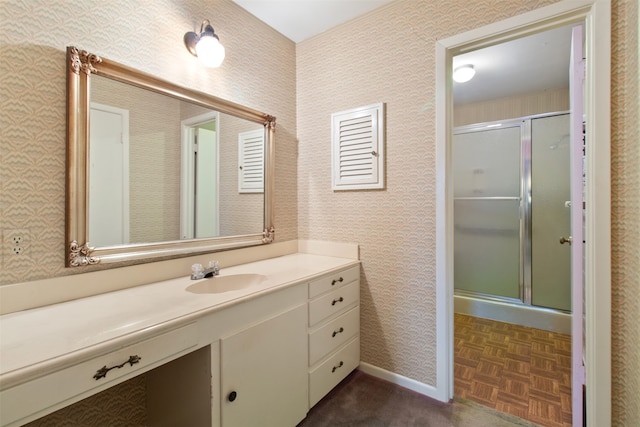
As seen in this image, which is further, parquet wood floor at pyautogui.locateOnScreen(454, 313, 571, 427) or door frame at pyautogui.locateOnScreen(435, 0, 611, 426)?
parquet wood floor at pyautogui.locateOnScreen(454, 313, 571, 427)

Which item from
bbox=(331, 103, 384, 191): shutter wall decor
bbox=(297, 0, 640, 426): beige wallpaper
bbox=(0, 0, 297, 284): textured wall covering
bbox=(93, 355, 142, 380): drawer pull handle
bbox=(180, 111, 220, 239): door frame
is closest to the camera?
bbox=(93, 355, 142, 380): drawer pull handle

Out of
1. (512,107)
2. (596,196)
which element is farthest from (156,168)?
(512,107)

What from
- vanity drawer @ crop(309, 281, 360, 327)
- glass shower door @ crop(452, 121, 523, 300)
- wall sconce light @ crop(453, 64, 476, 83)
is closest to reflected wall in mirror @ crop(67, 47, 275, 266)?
vanity drawer @ crop(309, 281, 360, 327)

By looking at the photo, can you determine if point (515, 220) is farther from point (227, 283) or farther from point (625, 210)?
point (227, 283)

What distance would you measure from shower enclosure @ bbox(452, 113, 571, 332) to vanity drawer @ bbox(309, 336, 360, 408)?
1757 mm

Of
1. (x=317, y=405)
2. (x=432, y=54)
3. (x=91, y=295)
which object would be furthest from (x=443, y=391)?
(x=432, y=54)

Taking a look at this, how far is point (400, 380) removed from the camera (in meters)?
1.83

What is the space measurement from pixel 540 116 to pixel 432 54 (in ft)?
6.14

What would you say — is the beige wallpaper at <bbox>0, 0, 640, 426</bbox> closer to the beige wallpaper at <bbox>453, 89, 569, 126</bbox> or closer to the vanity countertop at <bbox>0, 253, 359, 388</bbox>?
the vanity countertop at <bbox>0, 253, 359, 388</bbox>

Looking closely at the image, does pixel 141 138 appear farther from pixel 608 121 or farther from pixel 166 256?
pixel 608 121

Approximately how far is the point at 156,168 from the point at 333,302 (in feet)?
4.03

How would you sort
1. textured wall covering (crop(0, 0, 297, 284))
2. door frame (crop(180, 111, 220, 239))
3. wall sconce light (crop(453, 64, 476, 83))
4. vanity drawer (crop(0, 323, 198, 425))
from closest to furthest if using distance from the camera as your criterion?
1. vanity drawer (crop(0, 323, 198, 425))
2. textured wall covering (crop(0, 0, 297, 284))
3. door frame (crop(180, 111, 220, 239))
4. wall sconce light (crop(453, 64, 476, 83))

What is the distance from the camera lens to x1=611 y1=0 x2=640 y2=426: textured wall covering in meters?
1.05

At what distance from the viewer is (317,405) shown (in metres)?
1.65
